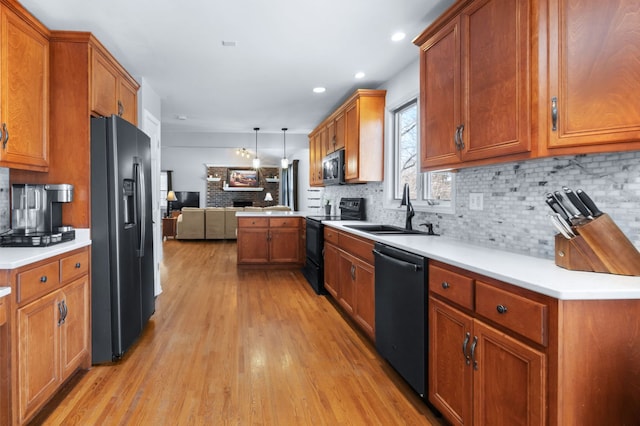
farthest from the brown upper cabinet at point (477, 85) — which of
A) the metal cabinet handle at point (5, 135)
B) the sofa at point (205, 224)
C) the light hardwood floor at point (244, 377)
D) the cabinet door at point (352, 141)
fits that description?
the sofa at point (205, 224)

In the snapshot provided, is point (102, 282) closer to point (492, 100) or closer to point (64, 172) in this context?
point (64, 172)

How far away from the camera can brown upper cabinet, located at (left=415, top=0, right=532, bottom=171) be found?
1688mm

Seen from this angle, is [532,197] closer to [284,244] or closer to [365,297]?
[365,297]

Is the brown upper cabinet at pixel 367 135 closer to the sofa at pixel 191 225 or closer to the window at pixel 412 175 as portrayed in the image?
the window at pixel 412 175

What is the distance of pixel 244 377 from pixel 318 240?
2239mm

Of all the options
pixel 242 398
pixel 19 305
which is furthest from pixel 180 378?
pixel 19 305

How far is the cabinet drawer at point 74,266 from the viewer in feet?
7.07

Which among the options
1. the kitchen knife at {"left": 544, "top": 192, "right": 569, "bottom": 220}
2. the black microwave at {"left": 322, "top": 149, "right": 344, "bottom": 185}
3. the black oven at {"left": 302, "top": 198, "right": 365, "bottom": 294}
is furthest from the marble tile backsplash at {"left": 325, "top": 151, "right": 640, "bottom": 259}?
the black microwave at {"left": 322, "top": 149, "right": 344, "bottom": 185}

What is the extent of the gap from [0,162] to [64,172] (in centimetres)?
44

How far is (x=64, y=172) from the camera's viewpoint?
2.50m

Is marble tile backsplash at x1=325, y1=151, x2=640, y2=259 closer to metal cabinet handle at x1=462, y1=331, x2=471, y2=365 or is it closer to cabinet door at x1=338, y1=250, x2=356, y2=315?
metal cabinet handle at x1=462, y1=331, x2=471, y2=365

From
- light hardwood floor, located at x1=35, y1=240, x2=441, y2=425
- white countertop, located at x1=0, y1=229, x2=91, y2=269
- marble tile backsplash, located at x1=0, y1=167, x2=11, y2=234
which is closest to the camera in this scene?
white countertop, located at x1=0, y1=229, x2=91, y2=269

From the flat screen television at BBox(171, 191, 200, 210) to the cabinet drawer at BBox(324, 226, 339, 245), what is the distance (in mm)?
9742

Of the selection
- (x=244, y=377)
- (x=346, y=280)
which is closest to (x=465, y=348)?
(x=244, y=377)
